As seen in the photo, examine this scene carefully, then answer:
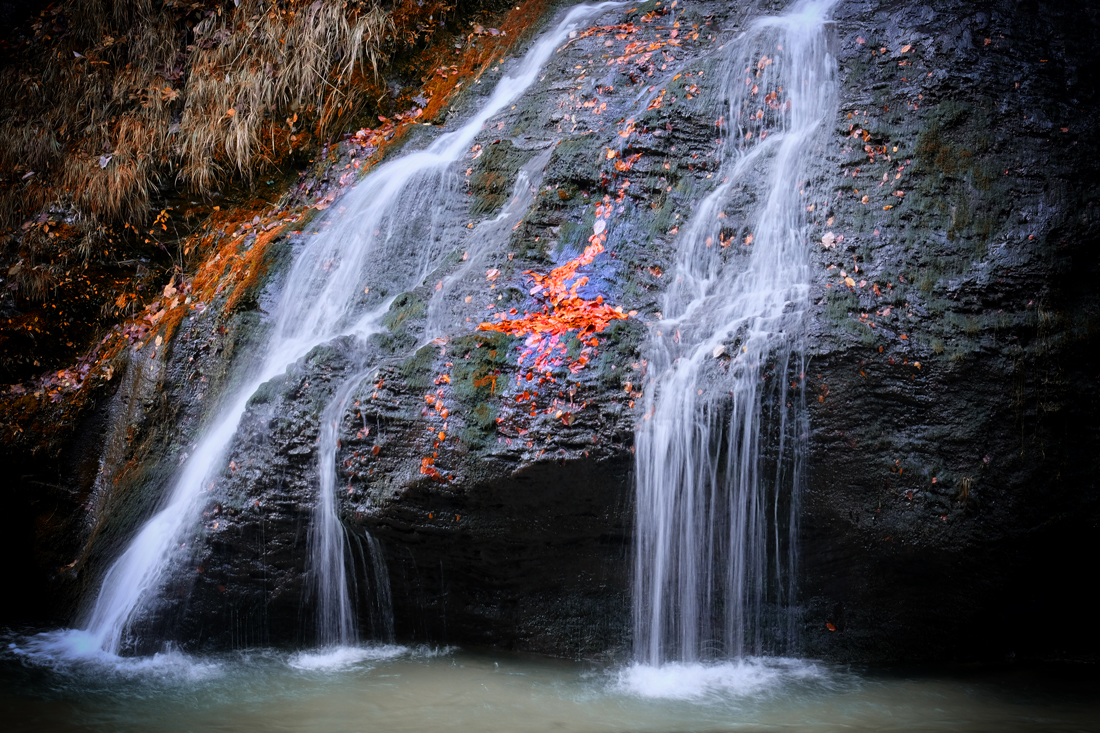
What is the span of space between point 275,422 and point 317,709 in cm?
182


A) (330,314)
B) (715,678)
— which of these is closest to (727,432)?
(715,678)

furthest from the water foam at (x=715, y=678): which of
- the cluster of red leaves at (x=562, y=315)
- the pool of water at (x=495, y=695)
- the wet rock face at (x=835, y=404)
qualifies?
the cluster of red leaves at (x=562, y=315)

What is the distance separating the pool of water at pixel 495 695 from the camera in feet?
12.0

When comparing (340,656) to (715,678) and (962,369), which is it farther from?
(962,369)

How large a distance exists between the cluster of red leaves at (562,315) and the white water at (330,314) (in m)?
1.13

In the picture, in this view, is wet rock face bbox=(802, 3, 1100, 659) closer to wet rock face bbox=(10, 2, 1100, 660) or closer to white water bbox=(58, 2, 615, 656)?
wet rock face bbox=(10, 2, 1100, 660)

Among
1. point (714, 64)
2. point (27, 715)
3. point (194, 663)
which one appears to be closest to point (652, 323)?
point (714, 64)

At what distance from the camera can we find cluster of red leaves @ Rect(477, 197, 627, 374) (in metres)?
4.43

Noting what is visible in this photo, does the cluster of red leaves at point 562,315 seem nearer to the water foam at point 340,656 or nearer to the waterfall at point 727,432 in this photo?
the waterfall at point 727,432

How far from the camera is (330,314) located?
5.54 metres

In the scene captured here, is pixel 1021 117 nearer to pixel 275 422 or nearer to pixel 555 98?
pixel 555 98

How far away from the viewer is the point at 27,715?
3801 millimetres

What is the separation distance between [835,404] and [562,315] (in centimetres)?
171

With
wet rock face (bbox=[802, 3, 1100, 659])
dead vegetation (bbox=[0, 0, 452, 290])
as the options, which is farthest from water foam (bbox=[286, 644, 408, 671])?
dead vegetation (bbox=[0, 0, 452, 290])
